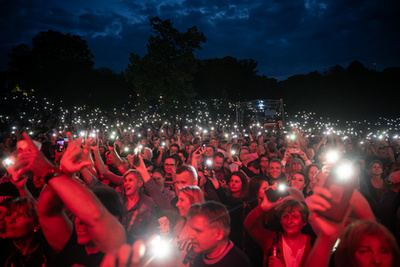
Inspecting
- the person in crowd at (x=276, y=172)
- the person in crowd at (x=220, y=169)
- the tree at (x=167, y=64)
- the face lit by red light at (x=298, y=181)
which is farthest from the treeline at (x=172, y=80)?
the face lit by red light at (x=298, y=181)

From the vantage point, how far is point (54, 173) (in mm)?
1800

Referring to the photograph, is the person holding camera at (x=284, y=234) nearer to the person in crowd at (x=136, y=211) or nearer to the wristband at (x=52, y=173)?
the person in crowd at (x=136, y=211)

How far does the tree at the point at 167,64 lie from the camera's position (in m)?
22.8

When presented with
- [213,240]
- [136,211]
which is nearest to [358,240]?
[213,240]

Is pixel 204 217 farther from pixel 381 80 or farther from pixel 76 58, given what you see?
pixel 381 80

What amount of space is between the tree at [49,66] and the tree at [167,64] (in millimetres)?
8995

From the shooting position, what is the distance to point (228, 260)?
2275mm

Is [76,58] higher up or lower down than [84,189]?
higher up

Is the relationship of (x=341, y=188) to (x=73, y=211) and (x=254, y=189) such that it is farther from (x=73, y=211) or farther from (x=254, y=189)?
(x=254, y=189)

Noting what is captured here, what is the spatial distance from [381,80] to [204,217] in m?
46.3

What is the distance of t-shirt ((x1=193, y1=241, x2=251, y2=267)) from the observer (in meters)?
2.26

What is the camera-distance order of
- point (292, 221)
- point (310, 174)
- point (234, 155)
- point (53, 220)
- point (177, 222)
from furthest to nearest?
point (234, 155)
point (310, 174)
point (177, 222)
point (292, 221)
point (53, 220)

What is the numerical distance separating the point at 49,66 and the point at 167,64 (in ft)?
47.3

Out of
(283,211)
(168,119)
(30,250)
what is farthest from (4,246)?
(168,119)
